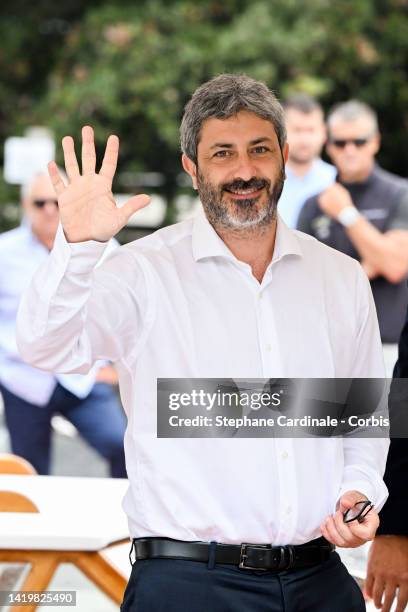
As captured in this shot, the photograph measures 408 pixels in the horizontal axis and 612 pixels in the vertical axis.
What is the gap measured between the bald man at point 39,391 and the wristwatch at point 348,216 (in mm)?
1084

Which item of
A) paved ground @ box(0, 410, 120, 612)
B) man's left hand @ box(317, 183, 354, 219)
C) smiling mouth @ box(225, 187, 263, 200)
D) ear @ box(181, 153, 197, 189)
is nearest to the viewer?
smiling mouth @ box(225, 187, 263, 200)

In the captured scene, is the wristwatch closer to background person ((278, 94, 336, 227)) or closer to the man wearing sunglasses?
the man wearing sunglasses

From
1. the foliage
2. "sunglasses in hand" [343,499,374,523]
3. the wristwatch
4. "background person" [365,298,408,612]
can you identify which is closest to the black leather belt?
"sunglasses in hand" [343,499,374,523]

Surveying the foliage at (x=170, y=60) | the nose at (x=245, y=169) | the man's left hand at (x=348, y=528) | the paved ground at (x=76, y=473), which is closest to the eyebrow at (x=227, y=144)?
the nose at (x=245, y=169)

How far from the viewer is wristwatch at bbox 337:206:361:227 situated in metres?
4.24

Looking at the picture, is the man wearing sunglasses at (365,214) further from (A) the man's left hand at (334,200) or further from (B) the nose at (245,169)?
(B) the nose at (245,169)

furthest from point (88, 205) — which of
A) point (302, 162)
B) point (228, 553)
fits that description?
point (302, 162)

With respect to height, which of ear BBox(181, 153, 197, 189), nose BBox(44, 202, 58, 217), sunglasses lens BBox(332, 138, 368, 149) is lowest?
nose BBox(44, 202, 58, 217)

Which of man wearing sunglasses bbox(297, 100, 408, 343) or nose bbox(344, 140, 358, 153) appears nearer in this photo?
man wearing sunglasses bbox(297, 100, 408, 343)

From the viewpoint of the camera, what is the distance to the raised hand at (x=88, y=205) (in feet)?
5.85

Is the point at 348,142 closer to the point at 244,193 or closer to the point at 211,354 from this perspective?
the point at 244,193

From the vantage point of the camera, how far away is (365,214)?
438 centimetres

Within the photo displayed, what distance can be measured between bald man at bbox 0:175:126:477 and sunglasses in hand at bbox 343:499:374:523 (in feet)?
7.85

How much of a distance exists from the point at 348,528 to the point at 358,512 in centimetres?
3
